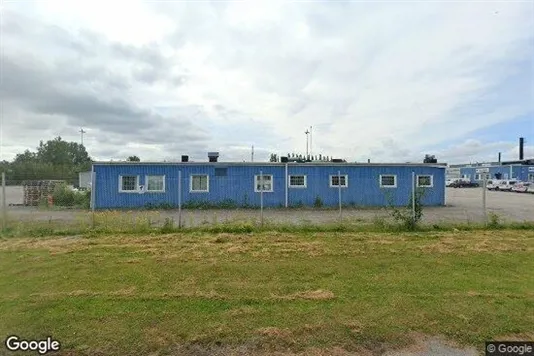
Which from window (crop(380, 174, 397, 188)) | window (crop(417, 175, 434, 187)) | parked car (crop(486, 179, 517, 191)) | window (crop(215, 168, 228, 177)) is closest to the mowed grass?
window (crop(215, 168, 228, 177))

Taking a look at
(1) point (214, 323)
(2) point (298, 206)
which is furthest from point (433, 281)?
(2) point (298, 206)

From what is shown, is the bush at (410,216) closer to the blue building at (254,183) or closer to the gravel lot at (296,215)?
the gravel lot at (296,215)

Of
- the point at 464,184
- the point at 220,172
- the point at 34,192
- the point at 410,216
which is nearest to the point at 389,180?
the point at 220,172

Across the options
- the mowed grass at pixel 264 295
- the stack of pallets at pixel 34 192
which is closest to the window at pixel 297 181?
the mowed grass at pixel 264 295

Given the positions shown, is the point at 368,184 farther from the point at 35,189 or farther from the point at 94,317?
the point at 35,189

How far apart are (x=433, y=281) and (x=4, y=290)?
22.2 ft

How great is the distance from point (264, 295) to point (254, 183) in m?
17.8

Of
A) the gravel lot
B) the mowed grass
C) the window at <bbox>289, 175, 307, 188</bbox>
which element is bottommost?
the gravel lot

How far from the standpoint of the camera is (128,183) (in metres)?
22.3

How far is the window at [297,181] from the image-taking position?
75.3 feet

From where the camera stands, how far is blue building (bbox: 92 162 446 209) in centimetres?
2217

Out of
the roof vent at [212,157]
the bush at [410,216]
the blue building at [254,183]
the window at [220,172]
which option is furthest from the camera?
the roof vent at [212,157]

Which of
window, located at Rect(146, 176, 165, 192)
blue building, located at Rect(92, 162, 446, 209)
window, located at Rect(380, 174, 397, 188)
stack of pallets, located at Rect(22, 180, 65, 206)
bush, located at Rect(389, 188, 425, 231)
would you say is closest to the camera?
bush, located at Rect(389, 188, 425, 231)

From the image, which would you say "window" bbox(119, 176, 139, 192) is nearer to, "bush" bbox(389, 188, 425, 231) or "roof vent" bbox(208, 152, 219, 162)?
"roof vent" bbox(208, 152, 219, 162)
